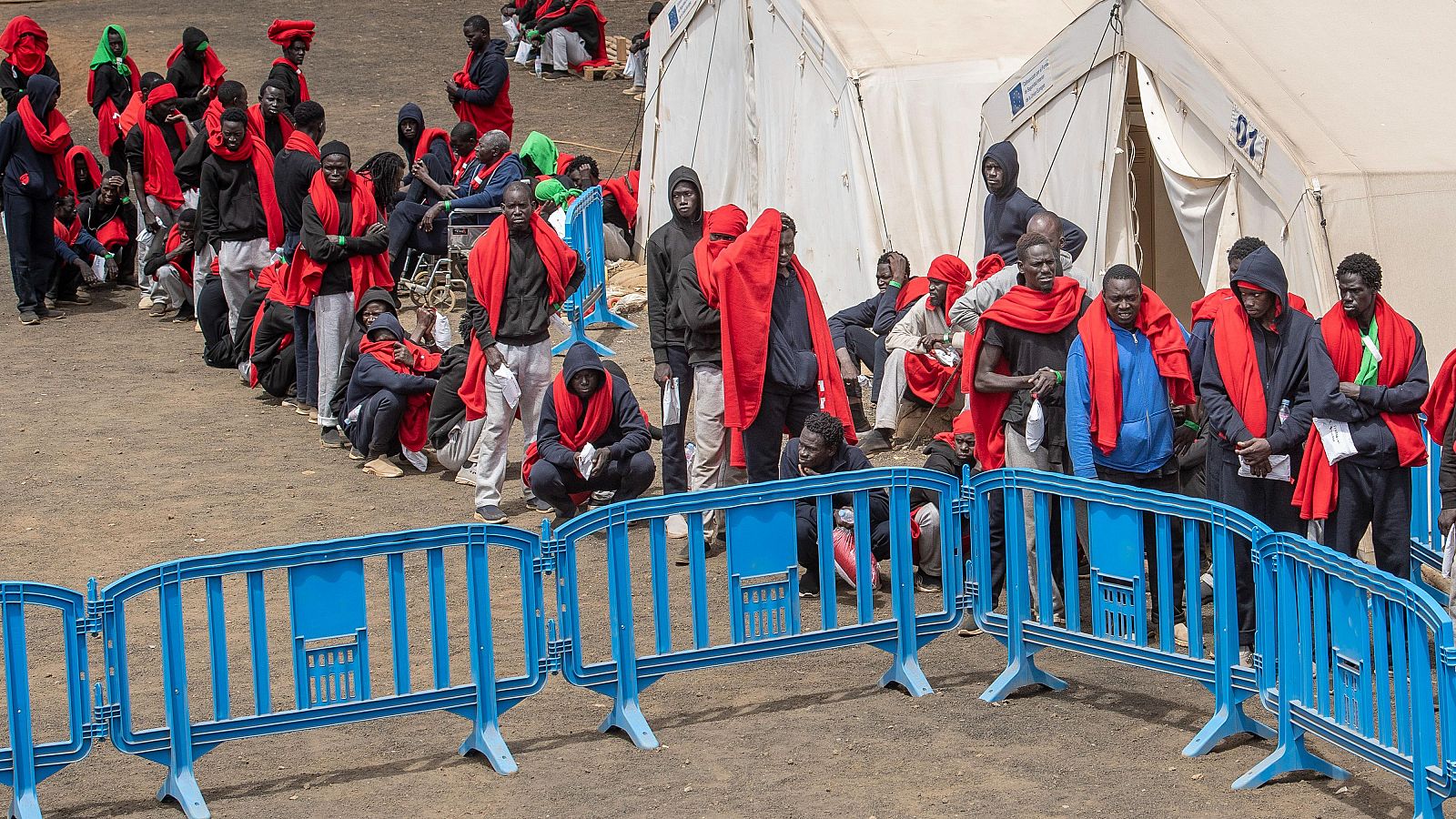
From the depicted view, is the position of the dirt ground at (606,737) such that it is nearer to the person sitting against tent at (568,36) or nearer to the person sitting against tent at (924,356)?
the person sitting against tent at (924,356)

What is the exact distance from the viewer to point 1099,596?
21.0 ft

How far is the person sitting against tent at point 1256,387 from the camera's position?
6730 mm

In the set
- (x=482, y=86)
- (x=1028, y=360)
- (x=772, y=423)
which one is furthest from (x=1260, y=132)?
(x=482, y=86)

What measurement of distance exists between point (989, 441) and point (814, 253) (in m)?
5.68

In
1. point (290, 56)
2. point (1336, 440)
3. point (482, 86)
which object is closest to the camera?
point (1336, 440)

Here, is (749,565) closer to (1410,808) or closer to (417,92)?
(1410,808)

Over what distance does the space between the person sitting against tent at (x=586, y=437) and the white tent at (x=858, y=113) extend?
3.70m

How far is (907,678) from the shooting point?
6.75 m

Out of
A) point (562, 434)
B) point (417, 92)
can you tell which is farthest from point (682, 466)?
point (417, 92)

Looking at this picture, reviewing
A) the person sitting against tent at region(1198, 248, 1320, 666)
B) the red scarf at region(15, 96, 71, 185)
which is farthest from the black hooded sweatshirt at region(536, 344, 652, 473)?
the red scarf at region(15, 96, 71, 185)

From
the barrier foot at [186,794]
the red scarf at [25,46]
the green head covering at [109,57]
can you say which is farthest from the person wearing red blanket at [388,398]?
the green head covering at [109,57]

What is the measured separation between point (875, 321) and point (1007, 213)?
147cm

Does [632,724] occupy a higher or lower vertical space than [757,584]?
lower

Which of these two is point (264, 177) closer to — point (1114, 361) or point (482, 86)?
point (482, 86)
